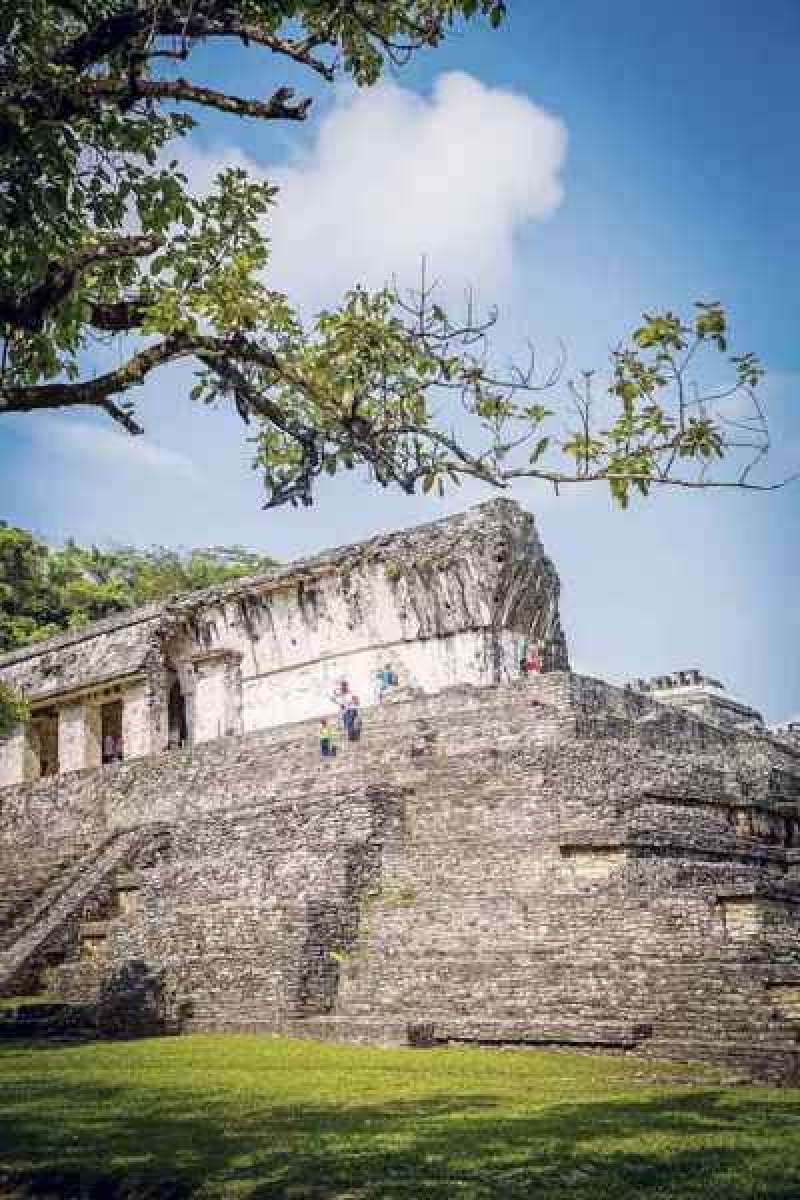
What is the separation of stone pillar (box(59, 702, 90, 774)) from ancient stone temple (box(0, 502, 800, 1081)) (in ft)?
0.18

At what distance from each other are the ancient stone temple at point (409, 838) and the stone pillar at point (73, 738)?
6cm

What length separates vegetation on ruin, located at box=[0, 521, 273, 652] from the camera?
1286 inches

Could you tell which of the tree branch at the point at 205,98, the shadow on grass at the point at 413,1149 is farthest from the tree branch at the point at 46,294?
the shadow on grass at the point at 413,1149

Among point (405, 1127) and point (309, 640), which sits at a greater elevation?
point (309, 640)

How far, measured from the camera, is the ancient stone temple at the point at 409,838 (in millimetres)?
11172

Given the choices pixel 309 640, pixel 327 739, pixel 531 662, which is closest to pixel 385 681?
pixel 309 640

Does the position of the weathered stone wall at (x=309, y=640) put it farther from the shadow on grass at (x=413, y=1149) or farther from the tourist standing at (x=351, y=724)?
the shadow on grass at (x=413, y=1149)

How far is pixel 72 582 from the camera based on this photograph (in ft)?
111

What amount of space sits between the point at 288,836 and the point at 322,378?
9.65 metres

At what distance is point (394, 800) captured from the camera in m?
15.3

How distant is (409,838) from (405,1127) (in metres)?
7.62

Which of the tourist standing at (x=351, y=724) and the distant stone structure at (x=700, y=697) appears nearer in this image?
the tourist standing at (x=351, y=724)

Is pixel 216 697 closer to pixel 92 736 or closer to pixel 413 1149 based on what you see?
pixel 92 736

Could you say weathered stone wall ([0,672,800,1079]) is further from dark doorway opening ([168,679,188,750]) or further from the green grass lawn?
dark doorway opening ([168,679,188,750])
